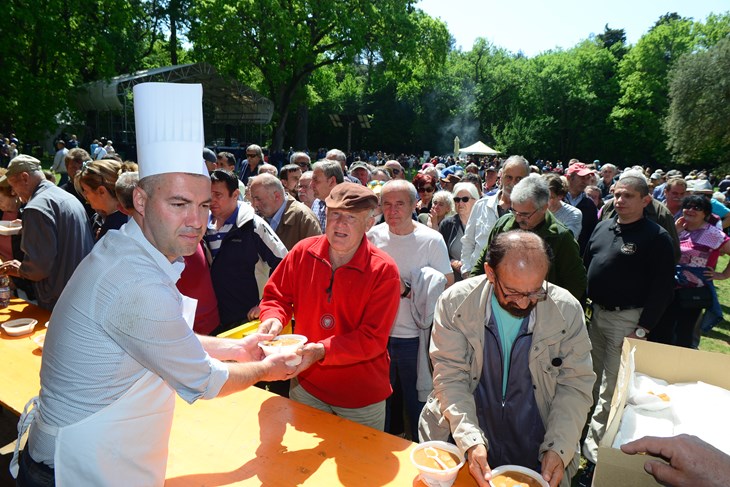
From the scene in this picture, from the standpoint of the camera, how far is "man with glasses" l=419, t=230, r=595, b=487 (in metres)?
2.18

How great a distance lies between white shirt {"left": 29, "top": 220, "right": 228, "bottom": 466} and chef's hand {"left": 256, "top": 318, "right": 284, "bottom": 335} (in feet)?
2.86

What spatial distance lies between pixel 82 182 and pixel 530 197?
12.9ft

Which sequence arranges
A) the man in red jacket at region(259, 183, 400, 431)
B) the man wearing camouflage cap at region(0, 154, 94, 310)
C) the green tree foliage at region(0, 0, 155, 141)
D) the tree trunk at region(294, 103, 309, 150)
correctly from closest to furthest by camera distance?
the man in red jacket at region(259, 183, 400, 431)
the man wearing camouflage cap at region(0, 154, 94, 310)
the green tree foliage at region(0, 0, 155, 141)
the tree trunk at region(294, 103, 309, 150)

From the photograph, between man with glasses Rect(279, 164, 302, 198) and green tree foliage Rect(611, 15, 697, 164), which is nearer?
man with glasses Rect(279, 164, 302, 198)

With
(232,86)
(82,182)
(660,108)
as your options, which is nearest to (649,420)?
(82,182)

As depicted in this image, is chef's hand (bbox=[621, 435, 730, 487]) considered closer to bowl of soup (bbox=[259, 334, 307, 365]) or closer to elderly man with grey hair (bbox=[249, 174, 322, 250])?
bowl of soup (bbox=[259, 334, 307, 365])

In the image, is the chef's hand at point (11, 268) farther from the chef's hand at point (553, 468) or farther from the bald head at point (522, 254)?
the chef's hand at point (553, 468)

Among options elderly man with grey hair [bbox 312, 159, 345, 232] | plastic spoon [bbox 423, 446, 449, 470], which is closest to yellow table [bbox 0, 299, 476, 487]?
plastic spoon [bbox 423, 446, 449, 470]

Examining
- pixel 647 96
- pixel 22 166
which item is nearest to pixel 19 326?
pixel 22 166

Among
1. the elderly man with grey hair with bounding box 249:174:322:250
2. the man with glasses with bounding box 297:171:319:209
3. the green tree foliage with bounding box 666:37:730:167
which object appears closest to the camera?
the elderly man with grey hair with bounding box 249:174:322:250

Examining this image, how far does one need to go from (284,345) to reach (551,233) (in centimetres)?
251

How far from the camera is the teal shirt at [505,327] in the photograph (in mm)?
2346

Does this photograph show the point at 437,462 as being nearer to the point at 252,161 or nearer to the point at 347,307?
the point at 347,307

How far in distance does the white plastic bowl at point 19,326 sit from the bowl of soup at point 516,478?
3.47 metres
